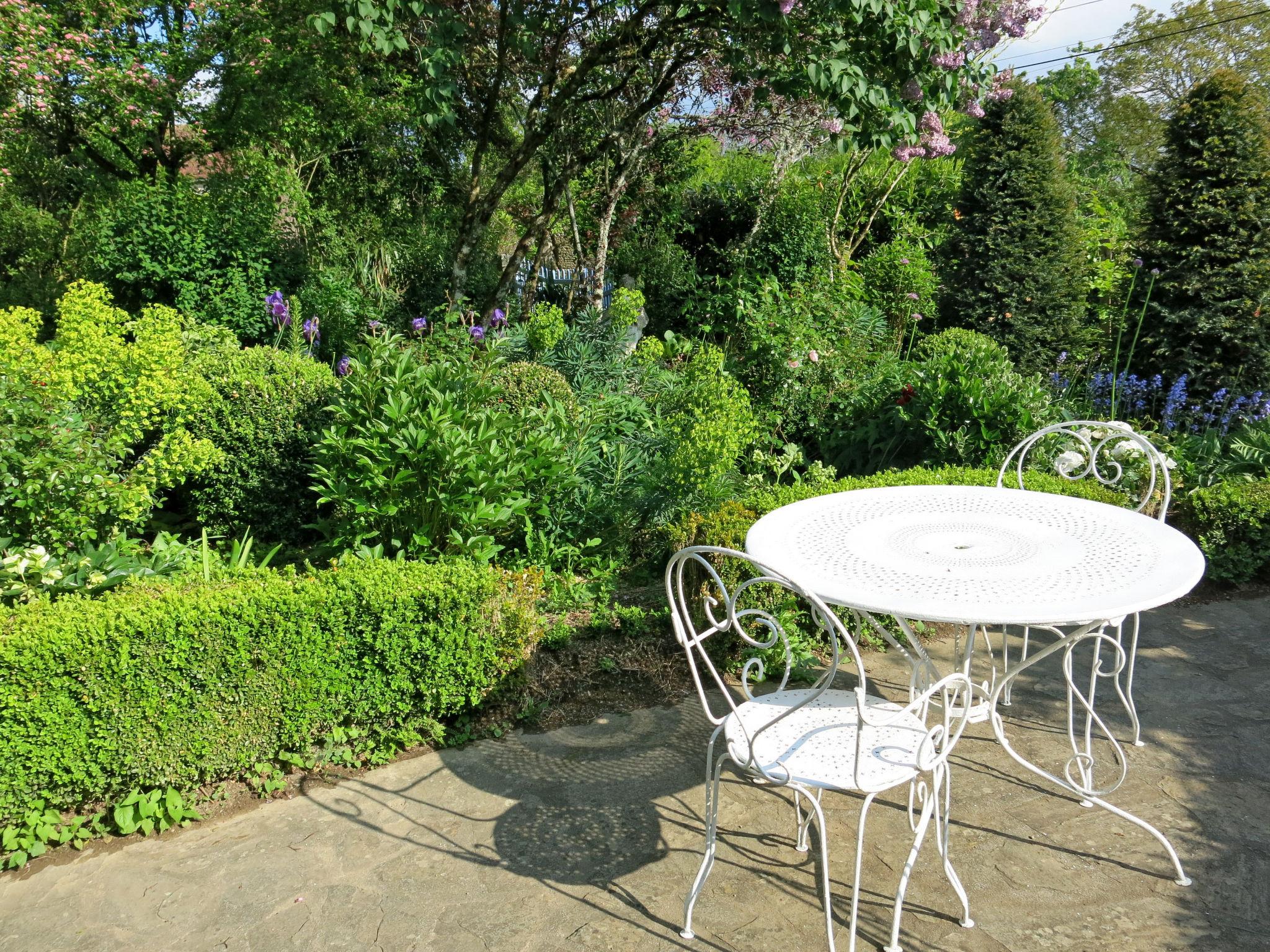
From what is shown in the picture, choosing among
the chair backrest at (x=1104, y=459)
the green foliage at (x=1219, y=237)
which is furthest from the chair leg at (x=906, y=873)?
the green foliage at (x=1219, y=237)

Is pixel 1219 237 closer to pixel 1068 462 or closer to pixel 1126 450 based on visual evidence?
pixel 1126 450

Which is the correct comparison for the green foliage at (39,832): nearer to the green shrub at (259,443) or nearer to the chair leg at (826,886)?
the green shrub at (259,443)

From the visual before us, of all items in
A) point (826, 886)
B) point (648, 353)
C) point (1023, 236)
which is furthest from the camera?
point (1023, 236)

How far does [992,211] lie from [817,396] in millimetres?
2655

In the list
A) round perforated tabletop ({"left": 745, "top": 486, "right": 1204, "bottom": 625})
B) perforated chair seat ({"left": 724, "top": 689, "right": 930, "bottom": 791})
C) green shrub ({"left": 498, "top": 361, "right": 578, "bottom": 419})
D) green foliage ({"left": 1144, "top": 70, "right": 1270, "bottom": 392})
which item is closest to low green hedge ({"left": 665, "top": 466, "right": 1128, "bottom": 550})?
round perforated tabletop ({"left": 745, "top": 486, "right": 1204, "bottom": 625})

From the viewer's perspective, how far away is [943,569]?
2.76m

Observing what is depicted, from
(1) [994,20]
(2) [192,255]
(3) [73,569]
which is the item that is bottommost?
(3) [73,569]

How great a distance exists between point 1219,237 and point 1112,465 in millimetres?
2573

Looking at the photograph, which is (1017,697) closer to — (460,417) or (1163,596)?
(1163,596)

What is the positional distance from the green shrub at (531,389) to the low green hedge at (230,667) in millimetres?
1612

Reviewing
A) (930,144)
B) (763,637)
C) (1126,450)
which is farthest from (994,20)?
(763,637)

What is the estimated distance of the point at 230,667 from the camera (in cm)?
328

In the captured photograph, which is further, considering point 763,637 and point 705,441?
point 705,441

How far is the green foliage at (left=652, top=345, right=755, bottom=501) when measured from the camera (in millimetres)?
4699
